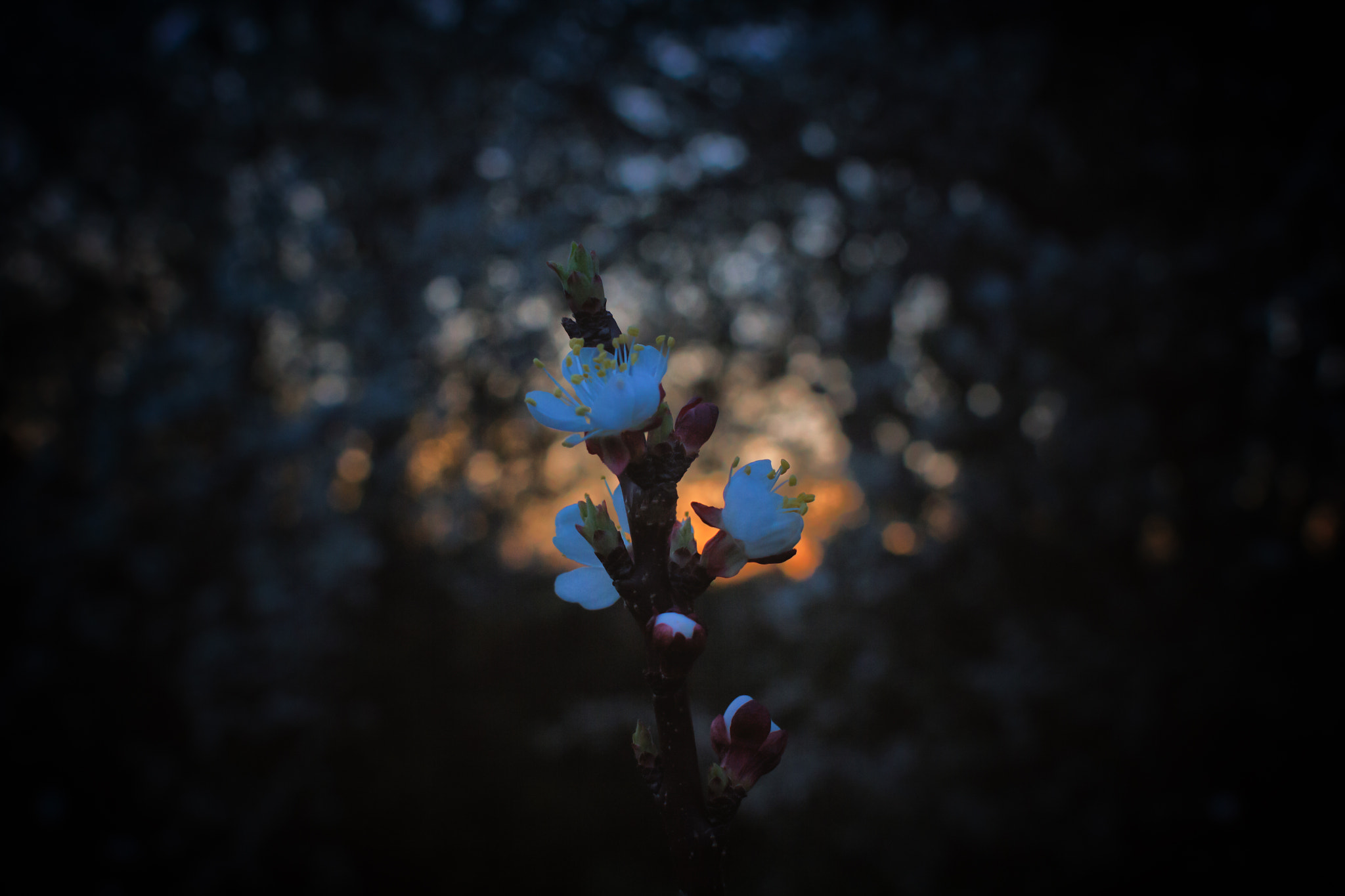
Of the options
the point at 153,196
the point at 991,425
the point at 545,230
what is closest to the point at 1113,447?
the point at 991,425

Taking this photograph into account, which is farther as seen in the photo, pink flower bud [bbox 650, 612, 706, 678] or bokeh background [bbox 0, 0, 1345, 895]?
bokeh background [bbox 0, 0, 1345, 895]

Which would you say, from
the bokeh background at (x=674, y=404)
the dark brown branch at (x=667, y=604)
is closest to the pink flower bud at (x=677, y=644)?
the dark brown branch at (x=667, y=604)

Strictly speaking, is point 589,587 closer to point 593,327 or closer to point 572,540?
point 572,540

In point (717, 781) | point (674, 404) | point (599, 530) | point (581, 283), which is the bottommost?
point (717, 781)

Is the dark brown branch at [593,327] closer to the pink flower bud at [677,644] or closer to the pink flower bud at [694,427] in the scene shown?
the pink flower bud at [694,427]

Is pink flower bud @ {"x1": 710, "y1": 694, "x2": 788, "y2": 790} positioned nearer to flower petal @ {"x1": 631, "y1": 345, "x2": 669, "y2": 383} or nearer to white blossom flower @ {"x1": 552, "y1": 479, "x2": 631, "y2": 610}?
white blossom flower @ {"x1": 552, "y1": 479, "x2": 631, "y2": 610}

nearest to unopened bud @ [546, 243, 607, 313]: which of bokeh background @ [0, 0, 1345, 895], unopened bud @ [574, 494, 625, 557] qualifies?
unopened bud @ [574, 494, 625, 557]

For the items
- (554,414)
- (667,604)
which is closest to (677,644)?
(667,604)
